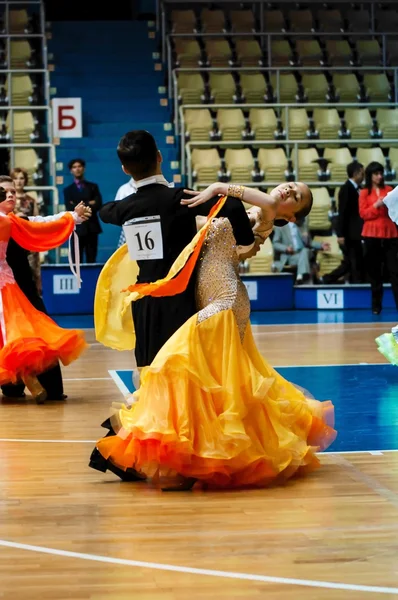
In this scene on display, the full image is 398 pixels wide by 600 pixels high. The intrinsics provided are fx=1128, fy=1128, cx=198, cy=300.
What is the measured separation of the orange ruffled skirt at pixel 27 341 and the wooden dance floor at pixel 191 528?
636 millimetres

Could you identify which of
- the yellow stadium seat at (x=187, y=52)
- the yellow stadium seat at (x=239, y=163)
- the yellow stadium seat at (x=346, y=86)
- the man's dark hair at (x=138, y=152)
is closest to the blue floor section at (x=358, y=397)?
the man's dark hair at (x=138, y=152)

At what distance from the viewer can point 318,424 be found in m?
5.33

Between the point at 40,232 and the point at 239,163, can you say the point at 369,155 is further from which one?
the point at 40,232

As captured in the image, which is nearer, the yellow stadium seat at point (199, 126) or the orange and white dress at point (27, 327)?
the orange and white dress at point (27, 327)

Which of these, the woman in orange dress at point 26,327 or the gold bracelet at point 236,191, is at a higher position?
the gold bracelet at point 236,191

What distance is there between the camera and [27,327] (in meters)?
7.60

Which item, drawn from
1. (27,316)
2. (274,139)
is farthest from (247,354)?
(274,139)

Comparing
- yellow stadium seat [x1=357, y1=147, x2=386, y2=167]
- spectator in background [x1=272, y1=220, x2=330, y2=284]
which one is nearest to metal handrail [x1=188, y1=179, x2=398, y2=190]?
yellow stadium seat [x1=357, y1=147, x2=386, y2=167]

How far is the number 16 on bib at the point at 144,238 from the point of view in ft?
16.7

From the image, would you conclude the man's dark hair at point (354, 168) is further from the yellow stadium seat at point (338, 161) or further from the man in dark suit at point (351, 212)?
the yellow stadium seat at point (338, 161)

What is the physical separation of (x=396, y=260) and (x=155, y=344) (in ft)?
26.8

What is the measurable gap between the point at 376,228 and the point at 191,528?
9.65m

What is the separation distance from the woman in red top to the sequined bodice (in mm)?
8289

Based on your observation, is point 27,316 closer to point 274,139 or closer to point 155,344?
point 155,344
